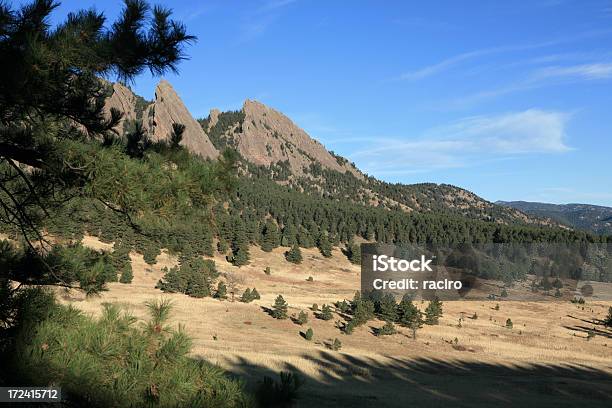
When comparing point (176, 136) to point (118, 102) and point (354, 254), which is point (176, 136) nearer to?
point (118, 102)

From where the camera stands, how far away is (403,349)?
112 feet

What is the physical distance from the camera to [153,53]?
6.92 metres

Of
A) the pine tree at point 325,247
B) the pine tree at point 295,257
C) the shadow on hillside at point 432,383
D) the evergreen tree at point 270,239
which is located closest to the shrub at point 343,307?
the shadow on hillside at point 432,383

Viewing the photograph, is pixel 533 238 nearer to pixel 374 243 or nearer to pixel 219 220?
pixel 374 243

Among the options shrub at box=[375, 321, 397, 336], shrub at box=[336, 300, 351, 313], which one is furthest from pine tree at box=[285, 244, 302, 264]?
shrub at box=[375, 321, 397, 336]

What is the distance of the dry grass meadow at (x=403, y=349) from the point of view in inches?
777

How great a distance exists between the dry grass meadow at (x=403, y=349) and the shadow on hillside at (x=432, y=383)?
0.06m

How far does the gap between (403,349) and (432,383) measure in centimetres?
1174

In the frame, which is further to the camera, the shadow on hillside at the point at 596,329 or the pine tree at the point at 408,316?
the shadow on hillside at the point at 596,329

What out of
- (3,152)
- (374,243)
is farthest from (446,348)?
(374,243)

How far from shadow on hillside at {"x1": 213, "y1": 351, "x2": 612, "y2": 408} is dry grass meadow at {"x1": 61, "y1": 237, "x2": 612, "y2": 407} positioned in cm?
6

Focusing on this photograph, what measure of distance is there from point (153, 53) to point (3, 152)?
259 cm

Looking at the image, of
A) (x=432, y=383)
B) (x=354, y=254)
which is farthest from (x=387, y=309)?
(x=354, y=254)

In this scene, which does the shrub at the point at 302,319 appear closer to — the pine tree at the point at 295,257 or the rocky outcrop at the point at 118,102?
the rocky outcrop at the point at 118,102
